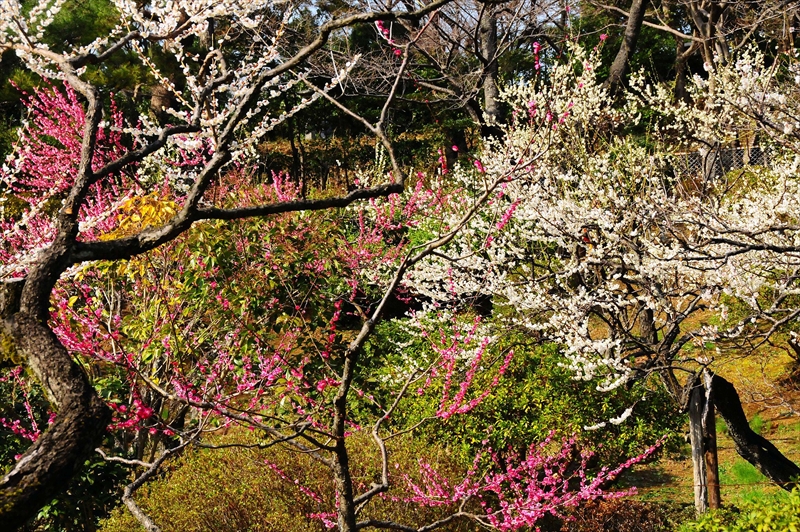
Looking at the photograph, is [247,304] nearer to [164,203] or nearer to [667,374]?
[164,203]

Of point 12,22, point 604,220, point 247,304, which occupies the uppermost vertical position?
point 12,22

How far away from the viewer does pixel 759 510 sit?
11.4 ft

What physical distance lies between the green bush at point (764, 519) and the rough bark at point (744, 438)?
1.33 m

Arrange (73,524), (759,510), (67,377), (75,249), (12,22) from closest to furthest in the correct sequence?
(67,377)
(75,249)
(12,22)
(759,510)
(73,524)

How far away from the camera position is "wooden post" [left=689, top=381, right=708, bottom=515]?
486cm

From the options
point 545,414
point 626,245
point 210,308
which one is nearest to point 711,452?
point 545,414

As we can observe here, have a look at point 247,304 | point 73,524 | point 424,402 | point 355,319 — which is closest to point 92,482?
point 73,524

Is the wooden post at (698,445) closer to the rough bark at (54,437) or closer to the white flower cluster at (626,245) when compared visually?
the white flower cluster at (626,245)

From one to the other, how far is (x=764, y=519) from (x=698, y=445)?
5.28ft

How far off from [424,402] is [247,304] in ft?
5.21

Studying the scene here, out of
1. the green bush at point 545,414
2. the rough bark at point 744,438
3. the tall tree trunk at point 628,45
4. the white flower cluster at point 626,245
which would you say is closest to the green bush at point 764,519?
the white flower cluster at point 626,245

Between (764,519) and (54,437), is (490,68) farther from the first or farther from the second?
(54,437)

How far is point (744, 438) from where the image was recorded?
4.93m

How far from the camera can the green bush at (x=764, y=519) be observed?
10.7ft
